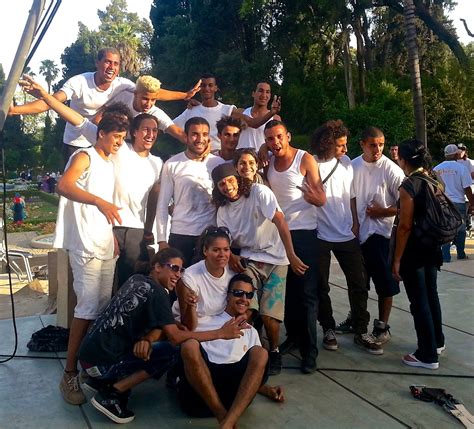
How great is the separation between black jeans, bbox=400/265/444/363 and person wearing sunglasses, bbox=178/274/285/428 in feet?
4.23

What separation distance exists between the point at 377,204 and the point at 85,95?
271cm

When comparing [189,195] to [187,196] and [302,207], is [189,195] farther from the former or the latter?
[302,207]

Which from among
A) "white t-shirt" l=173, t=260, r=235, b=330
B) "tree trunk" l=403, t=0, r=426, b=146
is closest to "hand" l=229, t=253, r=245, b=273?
"white t-shirt" l=173, t=260, r=235, b=330

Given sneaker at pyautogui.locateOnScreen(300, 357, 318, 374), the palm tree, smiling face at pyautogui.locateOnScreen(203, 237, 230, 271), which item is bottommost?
sneaker at pyautogui.locateOnScreen(300, 357, 318, 374)

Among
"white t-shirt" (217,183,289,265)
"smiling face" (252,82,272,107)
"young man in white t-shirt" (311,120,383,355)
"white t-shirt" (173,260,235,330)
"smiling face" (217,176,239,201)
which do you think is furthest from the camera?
"smiling face" (252,82,272,107)

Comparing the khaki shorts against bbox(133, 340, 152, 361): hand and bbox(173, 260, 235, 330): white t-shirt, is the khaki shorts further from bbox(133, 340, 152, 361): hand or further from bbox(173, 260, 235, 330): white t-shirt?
bbox(133, 340, 152, 361): hand

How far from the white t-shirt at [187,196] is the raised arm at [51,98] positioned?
0.89m

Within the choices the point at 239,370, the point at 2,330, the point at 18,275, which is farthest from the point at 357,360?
the point at 18,275

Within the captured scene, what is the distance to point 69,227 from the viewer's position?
13.0 ft

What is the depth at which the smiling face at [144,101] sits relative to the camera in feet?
15.6

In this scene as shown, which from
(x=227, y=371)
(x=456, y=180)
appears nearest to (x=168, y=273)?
(x=227, y=371)

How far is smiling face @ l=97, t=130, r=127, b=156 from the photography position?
3898 mm

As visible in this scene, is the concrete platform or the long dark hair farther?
the long dark hair

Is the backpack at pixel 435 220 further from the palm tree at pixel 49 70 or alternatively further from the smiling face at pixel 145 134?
the palm tree at pixel 49 70
